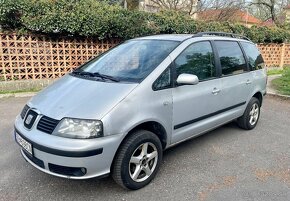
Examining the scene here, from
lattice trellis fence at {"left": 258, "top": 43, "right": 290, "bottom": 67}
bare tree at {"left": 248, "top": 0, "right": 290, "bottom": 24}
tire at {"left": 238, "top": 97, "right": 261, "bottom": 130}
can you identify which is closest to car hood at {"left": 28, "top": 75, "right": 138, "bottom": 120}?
tire at {"left": 238, "top": 97, "right": 261, "bottom": 130}

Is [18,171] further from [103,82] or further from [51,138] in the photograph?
[103,82]

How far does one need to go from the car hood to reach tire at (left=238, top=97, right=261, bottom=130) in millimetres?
2714

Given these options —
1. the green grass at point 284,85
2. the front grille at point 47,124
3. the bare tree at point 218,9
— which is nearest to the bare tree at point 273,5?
the bare tree at point 218,9

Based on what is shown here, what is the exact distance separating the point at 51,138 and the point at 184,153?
80.2 inches

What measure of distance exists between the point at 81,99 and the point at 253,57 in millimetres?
3477

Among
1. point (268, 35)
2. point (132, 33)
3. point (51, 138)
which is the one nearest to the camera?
point (51, 138)

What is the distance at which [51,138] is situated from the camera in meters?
2.62

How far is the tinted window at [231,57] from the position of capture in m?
4.18

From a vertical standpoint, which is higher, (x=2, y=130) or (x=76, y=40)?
(x=76, y=40)

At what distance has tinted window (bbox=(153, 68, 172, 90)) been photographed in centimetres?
311

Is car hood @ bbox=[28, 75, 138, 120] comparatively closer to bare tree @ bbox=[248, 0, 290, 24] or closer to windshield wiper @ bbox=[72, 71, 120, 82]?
windshield wiper @ bbox=[72, 71, 120, 82]

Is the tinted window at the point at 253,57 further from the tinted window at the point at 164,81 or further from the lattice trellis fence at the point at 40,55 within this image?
the lattice trellis fence at the point at 40,55

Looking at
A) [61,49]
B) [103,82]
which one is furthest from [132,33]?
[103,82]

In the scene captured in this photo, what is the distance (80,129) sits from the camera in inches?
103
